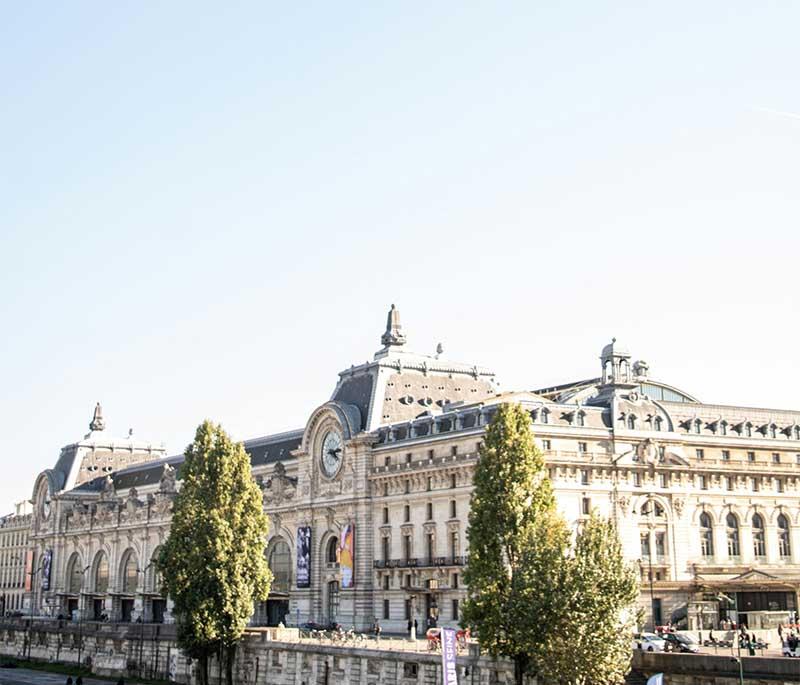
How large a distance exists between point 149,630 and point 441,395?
42188 mm

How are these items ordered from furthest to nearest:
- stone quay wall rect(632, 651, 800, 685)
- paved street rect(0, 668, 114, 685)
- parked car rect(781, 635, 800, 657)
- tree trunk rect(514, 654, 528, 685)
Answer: paved street rect(0, 668, 114, 685) → tree trunk rect(514, 654, 528, 685) → parked car rect(781, 635, 800, 657) → stone quay wall rect(632, 651, 800, 685)

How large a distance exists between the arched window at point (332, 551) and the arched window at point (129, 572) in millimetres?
46752

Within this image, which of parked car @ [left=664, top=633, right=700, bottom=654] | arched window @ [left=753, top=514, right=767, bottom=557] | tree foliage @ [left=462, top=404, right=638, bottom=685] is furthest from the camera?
arched window @ [left=753, top=514, right=767, bottom=557]

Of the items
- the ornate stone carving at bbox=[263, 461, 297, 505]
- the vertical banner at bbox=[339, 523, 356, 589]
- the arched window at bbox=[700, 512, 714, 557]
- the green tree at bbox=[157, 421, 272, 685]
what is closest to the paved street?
the green tree at bbox=[157, 421, 272, 685]

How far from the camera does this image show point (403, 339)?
478ft

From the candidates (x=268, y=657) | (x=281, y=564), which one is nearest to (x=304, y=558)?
(x=281, y=564)

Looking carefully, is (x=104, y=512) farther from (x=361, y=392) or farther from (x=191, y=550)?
(x=191, y=550)

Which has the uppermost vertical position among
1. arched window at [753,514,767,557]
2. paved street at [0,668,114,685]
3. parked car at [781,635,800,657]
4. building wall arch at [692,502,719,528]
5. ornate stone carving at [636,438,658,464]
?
ornate stone carving at [636,438,658,464]

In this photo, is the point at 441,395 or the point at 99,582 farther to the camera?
the point at 99,582

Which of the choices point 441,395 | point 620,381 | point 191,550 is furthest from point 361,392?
point 191,550

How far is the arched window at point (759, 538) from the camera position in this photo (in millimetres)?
122875

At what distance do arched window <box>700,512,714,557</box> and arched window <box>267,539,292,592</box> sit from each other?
47503 mm

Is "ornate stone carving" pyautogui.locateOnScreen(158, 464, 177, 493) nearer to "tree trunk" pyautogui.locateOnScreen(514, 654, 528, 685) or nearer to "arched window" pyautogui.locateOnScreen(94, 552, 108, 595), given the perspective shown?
"arched window" pyautogui.locateOnScreen(94, 552, 108, 595)

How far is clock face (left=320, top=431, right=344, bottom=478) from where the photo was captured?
13538cm
